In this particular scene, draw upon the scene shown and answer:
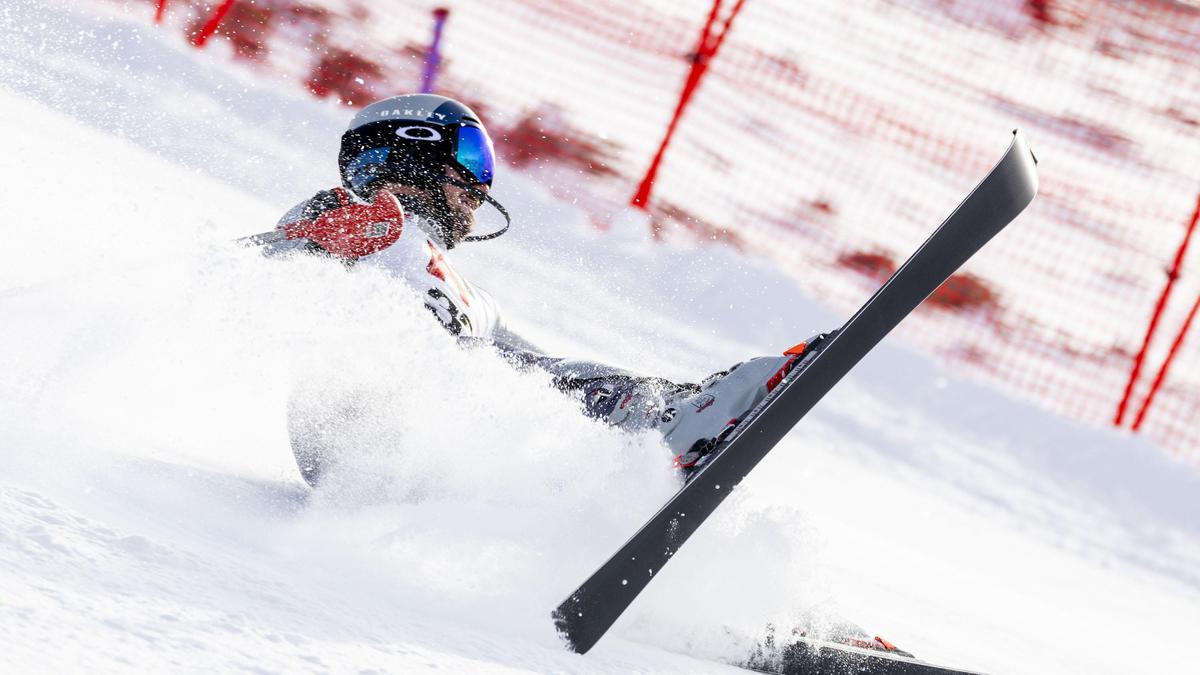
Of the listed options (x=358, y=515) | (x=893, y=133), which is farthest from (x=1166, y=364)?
(x=358, y=515)

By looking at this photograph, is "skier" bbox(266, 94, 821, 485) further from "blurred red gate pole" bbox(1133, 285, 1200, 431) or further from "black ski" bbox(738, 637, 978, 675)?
"blurred red gate pole" bbox(1133, 285, 1200, 431)

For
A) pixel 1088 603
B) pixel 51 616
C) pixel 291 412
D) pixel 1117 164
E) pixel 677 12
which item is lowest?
pixel 51 616

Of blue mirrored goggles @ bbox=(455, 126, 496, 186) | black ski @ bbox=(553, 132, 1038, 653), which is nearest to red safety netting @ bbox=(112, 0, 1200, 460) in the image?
blue mirrored goggles @ bbox=(455, 126, 496, 186)

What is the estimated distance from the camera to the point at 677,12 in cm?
754

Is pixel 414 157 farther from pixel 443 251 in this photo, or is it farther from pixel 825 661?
pixel 825 661

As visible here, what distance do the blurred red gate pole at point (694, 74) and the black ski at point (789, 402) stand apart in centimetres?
503

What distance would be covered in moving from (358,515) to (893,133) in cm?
621

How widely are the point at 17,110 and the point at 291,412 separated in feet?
16.0

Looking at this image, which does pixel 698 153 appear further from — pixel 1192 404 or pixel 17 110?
pixel 17 110

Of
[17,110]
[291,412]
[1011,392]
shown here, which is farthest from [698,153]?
[291,412]

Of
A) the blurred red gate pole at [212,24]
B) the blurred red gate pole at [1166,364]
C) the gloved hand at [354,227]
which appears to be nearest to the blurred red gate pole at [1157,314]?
the blurred red gate pole at [1166,364]

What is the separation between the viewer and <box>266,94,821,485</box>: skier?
7.41ft

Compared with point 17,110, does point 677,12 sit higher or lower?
higher

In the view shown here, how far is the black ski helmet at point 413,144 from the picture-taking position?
282 cm
